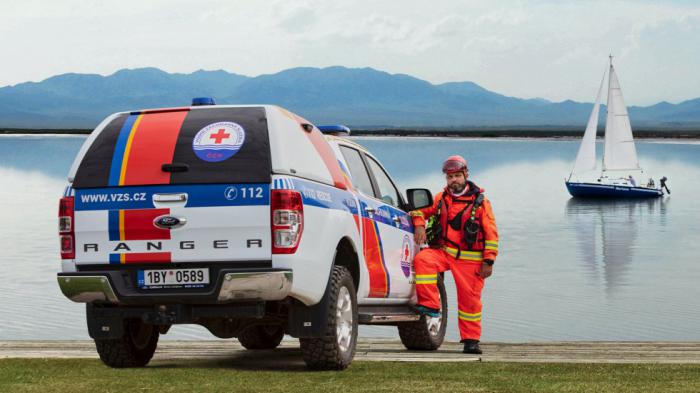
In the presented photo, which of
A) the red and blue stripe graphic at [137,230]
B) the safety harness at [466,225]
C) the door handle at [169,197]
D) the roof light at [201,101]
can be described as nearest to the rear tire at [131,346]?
the red and blue stripe graphic at [137,230]

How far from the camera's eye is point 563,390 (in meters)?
7.97

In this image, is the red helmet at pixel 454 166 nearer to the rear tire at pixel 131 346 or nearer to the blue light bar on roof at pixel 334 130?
the blue light bar on roof at pixel 334 130

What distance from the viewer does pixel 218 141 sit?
862 cm

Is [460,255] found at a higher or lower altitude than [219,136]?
lower

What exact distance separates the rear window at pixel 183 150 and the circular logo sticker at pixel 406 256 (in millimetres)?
3204

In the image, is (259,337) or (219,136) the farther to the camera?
(259,337)

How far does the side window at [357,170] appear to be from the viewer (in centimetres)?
1055

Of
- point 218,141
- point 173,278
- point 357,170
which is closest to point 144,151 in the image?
point 218,141

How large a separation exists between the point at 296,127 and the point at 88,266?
1.95 metres

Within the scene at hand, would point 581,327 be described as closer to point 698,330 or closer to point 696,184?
point 698,330

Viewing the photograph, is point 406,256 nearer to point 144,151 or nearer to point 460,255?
point 460,255

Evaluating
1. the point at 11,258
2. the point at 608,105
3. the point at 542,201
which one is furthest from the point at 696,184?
the point at 11,258

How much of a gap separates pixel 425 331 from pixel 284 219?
4315 mm

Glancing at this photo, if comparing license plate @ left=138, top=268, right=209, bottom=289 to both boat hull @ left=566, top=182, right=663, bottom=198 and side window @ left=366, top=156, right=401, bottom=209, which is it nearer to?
side window @ left=366, top=156, right=401, bottom=209
